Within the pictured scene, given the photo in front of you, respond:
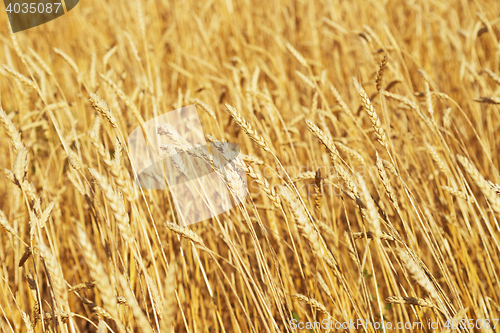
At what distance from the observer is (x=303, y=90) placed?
2.22 m

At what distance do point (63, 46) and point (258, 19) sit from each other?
5.77ft

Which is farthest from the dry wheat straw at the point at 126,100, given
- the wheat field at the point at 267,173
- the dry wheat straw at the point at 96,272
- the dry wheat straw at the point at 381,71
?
the dry wheat straw at the point at 381,71

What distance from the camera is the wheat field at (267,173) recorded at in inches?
28.8

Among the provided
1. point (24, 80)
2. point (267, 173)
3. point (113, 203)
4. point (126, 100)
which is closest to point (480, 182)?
point (113, 203)

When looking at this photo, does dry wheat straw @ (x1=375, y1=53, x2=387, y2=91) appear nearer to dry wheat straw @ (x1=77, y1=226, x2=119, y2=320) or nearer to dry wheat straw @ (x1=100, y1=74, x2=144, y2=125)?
dry wheat straw @ (x1=100, y1=74, x2=144, y2=125)

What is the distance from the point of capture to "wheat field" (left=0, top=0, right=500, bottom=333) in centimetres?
73

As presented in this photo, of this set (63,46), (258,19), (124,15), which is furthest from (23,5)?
(258,19)

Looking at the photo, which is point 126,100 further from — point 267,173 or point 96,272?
point 267,173

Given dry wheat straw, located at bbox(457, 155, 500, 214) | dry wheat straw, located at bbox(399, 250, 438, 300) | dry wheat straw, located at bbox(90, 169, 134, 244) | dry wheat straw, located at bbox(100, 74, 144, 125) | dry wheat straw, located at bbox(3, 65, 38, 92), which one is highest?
dry wheat straw, located at bbox(3, 65, 38, 92)

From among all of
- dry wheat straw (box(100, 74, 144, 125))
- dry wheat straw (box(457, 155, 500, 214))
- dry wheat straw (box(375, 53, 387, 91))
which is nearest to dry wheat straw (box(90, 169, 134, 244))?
dry wheat straw (box(100, 74, 144, 125))

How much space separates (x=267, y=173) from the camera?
1507 millimetres

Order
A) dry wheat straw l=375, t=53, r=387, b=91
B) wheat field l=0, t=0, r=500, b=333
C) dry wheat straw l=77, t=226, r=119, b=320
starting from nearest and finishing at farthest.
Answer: dry wheat straw l=77, t=226, r=119, b=320 → wheat field l=0, t=0, r=500, b=333 → dry wheat straw l=375, t=53, r=387, b=91

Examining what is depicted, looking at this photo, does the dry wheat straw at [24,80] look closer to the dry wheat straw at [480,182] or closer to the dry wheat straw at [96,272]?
the dry wheat straw at [96,272]

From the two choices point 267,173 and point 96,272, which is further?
point 267,173
